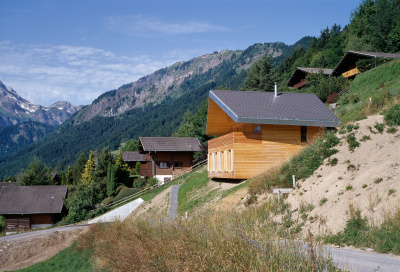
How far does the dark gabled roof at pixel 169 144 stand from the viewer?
52.9 meters

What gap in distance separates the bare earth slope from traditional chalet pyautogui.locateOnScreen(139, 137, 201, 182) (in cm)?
3759

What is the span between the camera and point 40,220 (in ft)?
172

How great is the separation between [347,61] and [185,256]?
1840 inches

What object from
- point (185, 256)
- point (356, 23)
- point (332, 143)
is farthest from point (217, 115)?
point (356, 23)

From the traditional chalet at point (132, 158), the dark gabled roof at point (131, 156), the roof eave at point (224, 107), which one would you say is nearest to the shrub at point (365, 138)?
the roof eave at point (224, 107)

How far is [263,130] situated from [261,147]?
1078 millimetres

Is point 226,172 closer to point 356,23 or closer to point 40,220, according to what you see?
point 40,220

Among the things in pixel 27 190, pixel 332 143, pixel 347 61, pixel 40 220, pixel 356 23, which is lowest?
pixel 40 220

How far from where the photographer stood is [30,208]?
5172cm

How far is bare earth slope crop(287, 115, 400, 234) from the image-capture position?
38.0 ft

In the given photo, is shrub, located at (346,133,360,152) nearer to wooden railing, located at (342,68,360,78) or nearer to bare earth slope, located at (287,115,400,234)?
bare earth slope, located at (287,115,400,234)

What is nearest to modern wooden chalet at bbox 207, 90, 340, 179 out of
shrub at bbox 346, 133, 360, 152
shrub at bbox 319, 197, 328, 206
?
shrub at bbox 346, 133, 360, 152

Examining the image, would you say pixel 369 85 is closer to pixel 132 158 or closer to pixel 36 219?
pixel 36 219

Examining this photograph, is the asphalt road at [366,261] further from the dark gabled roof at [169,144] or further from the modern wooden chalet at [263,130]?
the dark gabled roof at [169,144]
